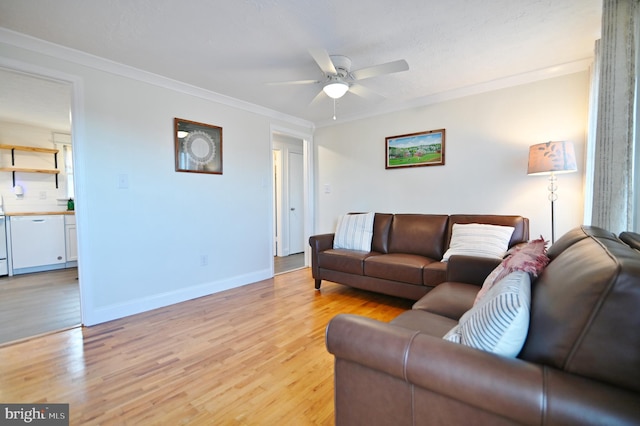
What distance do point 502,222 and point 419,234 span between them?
2.67ft

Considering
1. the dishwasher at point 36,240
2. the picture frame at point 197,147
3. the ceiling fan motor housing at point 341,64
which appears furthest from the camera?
the dishwasher at point 36,240

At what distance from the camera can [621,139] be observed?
147 cm

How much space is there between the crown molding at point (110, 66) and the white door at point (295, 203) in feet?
6.06

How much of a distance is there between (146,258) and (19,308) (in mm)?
1369

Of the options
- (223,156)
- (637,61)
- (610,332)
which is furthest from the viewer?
(223,156)

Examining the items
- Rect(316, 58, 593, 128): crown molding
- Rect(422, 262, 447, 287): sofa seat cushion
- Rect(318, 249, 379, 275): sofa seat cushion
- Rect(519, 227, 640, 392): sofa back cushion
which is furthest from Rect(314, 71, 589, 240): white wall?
Rect(519, 227, 640, 392): sofa back cushion

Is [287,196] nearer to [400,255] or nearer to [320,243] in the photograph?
[320,243]

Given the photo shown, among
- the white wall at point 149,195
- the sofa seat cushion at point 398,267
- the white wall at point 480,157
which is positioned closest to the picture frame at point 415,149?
the white wall at point 480,157

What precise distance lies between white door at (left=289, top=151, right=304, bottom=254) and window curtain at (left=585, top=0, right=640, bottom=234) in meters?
4.53

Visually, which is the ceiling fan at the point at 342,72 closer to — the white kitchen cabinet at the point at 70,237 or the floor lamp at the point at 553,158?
the floor lamp at the point at 553,158

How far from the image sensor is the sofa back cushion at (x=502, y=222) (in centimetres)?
272

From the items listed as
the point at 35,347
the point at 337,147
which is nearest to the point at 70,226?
the point at 35,347

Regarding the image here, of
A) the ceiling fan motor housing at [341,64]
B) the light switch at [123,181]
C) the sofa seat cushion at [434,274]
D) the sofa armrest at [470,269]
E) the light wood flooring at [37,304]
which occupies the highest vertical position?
the ceiling fan motor housing at [341,64]

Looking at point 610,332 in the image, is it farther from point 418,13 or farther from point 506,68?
point 506,68
